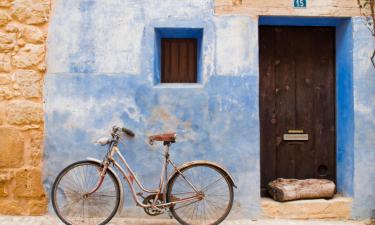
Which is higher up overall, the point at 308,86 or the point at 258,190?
the point at 308,86

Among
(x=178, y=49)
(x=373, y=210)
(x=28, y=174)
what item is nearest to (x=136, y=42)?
(x=178, y=49)

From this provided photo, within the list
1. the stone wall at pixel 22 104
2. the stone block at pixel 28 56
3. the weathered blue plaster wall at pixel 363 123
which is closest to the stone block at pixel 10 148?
the stone wall at pixel 22 104

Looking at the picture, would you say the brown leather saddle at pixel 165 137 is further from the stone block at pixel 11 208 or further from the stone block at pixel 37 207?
the stone block at pixel 11 208

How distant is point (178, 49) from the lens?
5699mm

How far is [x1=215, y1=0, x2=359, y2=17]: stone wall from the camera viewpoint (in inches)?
214

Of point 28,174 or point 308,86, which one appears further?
point 308,86

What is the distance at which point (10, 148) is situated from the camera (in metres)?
5.31

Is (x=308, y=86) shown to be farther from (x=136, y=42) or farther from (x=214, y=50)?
(x=136, y=42)

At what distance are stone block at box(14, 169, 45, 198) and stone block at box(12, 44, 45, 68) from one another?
117 centimetres

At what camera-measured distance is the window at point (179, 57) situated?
18.4ft

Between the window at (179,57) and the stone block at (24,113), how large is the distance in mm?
1384

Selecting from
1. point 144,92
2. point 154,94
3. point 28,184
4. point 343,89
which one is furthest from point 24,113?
point 343,89

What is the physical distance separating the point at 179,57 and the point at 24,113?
1836 mm

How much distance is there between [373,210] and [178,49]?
Answer: 2.85m
